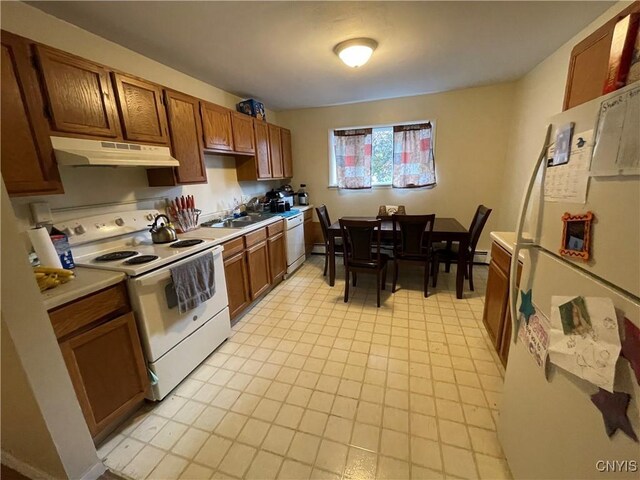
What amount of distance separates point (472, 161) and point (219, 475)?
4.21 metres

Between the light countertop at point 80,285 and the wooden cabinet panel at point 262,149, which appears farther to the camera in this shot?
the wooden cabinet panel at point 262,149

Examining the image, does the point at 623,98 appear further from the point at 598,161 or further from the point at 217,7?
the point at 217,7

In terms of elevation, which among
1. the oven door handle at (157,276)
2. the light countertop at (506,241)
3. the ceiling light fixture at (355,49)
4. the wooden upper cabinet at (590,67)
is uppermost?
the ceiling light fixture at (355,49)

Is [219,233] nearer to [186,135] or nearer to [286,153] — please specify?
[186,135]

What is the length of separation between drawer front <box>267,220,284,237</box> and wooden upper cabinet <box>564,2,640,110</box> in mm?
2595

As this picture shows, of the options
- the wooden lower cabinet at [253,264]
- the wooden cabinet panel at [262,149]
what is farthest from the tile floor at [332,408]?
the wooden cabinet panel at [262,149]

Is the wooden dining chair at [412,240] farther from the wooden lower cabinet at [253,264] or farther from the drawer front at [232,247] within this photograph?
the drawer front at [232,247]

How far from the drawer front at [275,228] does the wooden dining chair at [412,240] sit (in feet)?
4.56

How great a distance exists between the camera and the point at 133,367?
1496mm

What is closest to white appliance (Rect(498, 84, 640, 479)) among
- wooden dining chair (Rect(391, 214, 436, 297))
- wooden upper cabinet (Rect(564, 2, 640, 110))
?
wooden upper cabinet (Rect(564, 2, 640, 110))

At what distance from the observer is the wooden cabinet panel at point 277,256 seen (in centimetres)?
311

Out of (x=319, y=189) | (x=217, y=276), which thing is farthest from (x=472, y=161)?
(x=217, y=276)


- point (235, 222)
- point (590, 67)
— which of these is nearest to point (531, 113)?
point (590, 67)

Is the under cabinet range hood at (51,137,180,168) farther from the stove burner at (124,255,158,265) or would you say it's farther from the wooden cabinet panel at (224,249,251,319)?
the wooden cabinet panel at (224,249,251,319)
